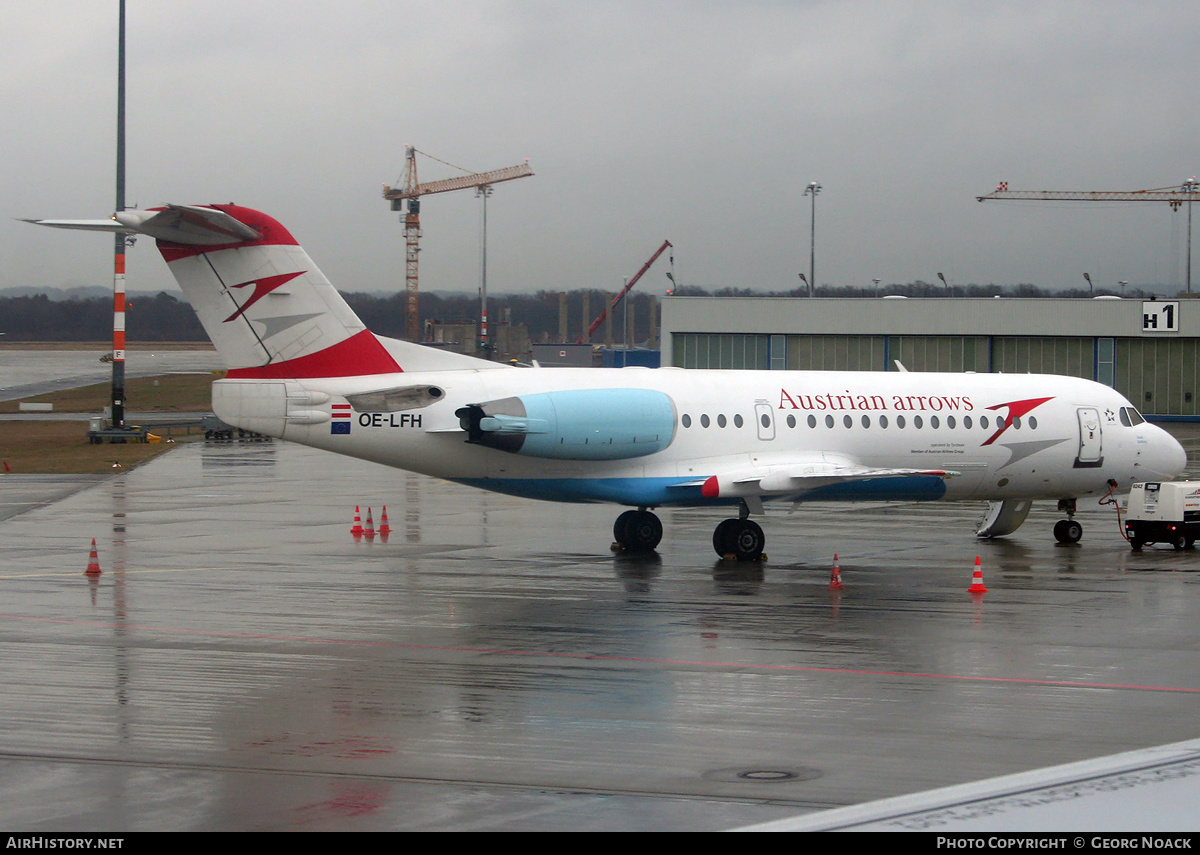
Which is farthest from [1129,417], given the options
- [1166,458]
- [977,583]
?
[977,583]

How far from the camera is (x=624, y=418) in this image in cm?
2275

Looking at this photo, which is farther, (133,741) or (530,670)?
(530,670)

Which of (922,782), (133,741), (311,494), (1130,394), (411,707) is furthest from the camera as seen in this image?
(1130,394)

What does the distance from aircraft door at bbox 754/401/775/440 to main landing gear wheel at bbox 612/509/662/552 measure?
8.17 ft

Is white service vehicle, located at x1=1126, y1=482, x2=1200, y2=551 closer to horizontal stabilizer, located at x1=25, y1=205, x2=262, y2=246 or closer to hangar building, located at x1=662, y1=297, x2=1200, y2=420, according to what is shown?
horizontal stabilizer, located at x1=25, y1=205, x2=262, y2=246

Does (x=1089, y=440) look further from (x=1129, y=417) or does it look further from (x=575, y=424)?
(x=575, y=424)

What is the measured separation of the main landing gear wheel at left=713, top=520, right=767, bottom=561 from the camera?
901 inches

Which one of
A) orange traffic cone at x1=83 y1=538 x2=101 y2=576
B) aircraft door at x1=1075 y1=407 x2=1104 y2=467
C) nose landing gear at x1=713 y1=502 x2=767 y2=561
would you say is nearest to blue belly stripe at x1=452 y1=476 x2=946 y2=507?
nose landing gear at x1=713 y1=502 x2=767 y2=561

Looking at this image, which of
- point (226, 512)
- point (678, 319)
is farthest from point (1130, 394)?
point (226, 512)

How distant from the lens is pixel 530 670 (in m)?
13.8

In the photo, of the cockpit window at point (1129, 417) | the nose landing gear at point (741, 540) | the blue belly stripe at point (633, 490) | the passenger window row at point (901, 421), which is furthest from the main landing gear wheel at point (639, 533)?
the cockpit window at point (1129, 417)
